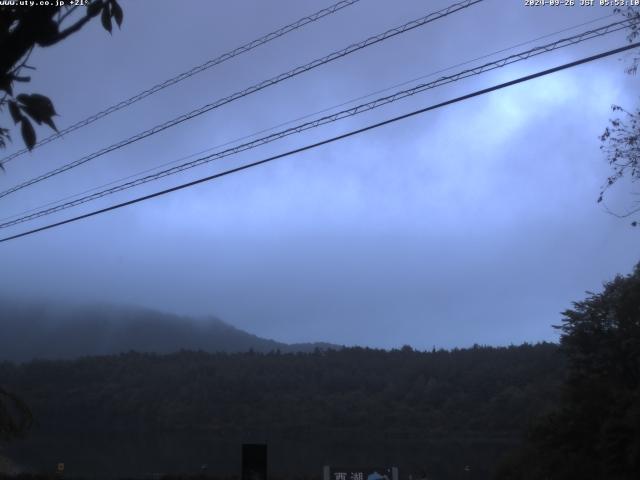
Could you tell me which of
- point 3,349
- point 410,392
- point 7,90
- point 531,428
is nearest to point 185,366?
point 3,349

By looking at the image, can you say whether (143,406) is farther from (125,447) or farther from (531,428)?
(531,428)

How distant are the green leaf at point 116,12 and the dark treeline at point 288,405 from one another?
34442 mm

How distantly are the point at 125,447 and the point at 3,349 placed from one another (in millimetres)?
44502

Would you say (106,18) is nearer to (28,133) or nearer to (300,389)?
(28,133)

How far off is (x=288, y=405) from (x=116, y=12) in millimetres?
87314

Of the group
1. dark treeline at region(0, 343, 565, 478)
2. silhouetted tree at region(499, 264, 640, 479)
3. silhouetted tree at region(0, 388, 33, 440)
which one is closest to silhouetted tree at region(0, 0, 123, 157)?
silhouetted tree at region(0, 388, 33, 440)

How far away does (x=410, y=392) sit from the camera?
8450 centimetres

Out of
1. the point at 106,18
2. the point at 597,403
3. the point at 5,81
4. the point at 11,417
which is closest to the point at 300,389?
the point at 597,403

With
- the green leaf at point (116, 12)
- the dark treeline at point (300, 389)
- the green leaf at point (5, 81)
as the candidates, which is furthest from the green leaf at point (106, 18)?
the dark treeline at point (300, 389)

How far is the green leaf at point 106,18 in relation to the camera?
13.9 feet

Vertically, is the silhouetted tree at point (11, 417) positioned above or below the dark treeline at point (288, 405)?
below

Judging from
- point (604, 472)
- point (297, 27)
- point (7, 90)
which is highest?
point (297, 27)

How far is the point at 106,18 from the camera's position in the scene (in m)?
4.25

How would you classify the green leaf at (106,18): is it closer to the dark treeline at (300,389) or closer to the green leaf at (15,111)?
the green leaf at (15,111)
